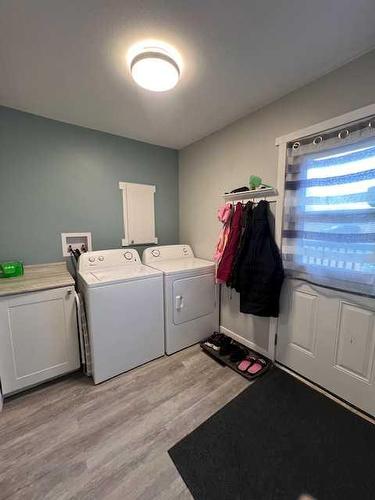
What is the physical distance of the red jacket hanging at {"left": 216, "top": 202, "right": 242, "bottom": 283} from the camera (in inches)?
81.2

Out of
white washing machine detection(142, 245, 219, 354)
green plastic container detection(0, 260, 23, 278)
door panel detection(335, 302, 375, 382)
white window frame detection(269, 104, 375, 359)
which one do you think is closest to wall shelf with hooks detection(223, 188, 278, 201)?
white window frame detection(269, 104, 375, 359)

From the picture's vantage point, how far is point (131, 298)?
6.20 ft

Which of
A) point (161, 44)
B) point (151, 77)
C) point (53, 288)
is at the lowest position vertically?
point (53, 288)

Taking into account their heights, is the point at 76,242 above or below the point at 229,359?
above

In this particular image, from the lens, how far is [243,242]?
1976mm

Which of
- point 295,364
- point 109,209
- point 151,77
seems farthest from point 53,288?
point 295,364

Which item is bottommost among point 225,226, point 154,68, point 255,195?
point 225,226

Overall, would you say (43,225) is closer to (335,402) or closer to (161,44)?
(161,44)

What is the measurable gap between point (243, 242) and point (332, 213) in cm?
72

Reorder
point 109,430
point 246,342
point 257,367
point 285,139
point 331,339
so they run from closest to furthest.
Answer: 1. point 109,430
2. point 331,339
3. point 285,139
4. point 257,367
5. point 246,342

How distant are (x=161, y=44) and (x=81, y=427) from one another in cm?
252

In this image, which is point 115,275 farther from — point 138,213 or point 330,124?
point 330,124

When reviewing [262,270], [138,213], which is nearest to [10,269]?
[138,213]

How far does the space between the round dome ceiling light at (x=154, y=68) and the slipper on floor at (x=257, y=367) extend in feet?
7.88
